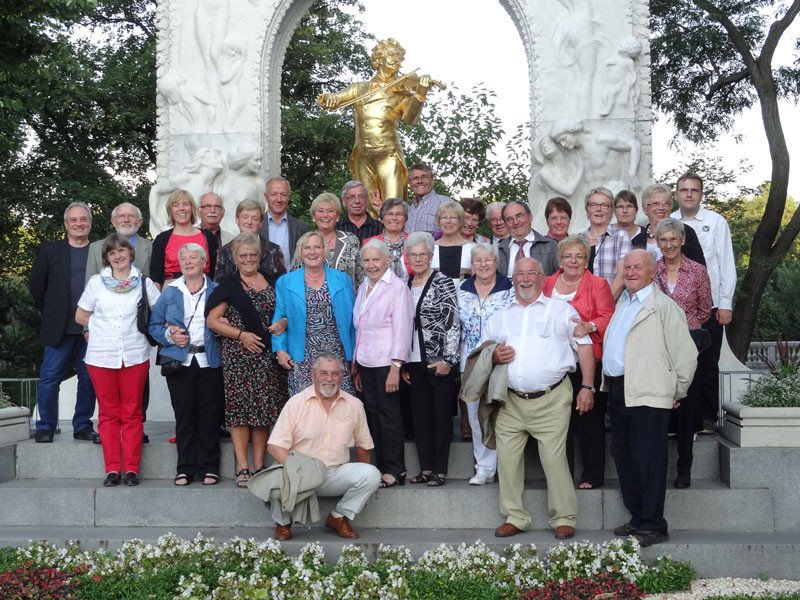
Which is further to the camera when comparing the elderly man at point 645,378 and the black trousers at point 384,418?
the black trousers at point 384,418

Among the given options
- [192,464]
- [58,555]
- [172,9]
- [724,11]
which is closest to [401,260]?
[192,464]

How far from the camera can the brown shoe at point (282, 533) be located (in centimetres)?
532

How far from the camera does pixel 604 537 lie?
5.26 metres

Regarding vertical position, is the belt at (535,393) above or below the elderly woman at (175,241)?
below

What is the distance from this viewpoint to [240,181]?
9.18 m

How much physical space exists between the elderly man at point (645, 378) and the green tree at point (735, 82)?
1096 centimetres

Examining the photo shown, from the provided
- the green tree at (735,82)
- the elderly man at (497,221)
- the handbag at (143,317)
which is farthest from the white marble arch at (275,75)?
the green tree at (735,82)

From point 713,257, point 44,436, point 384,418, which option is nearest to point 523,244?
point 713,257

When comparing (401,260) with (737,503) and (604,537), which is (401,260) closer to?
(604,537)

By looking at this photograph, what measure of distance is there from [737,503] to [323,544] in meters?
2.44

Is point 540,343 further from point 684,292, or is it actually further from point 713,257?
point 713,257

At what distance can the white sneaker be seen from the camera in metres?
5.73

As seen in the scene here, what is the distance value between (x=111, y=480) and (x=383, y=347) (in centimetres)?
196

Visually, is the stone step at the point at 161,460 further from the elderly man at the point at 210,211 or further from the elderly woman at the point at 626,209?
the elderly man at the point at 210,211
